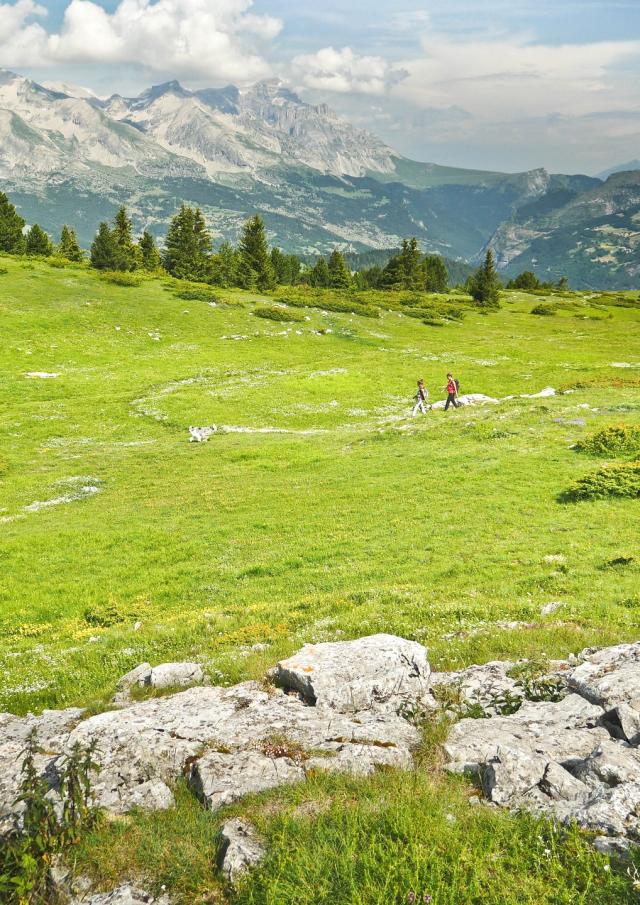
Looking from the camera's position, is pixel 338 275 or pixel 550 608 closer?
pixel 550 608

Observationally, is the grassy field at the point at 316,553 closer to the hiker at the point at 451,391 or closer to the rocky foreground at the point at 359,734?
the rocky foreground at the point at 359,734

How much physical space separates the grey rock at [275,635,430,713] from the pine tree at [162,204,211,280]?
109 m

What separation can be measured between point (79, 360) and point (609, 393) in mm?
53304

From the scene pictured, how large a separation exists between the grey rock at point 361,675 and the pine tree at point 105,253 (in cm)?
10100

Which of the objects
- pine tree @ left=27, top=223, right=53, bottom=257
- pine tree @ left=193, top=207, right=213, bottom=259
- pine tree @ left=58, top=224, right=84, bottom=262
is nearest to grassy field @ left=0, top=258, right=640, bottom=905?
pine tree @ left=27, top=223, right=53, bottom=257

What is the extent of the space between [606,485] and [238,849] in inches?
868

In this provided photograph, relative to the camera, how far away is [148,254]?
401 ft

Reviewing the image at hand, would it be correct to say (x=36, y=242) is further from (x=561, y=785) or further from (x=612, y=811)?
(x=612, y=811)

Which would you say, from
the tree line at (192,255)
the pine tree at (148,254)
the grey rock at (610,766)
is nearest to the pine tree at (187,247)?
the tree line at (192,255)

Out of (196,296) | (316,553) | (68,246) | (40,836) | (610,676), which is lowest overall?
(316,553)

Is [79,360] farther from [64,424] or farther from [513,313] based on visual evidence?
[513,313]

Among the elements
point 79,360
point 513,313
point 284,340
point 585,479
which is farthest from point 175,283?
point 585,479

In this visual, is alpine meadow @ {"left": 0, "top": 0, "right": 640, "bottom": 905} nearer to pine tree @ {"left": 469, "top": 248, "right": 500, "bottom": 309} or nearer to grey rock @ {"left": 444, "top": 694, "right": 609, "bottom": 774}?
grey rock @ {"left": 444, "top": 694, "right": 609, "bottom": 774}

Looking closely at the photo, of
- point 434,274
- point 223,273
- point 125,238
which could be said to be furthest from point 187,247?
point 434,274
